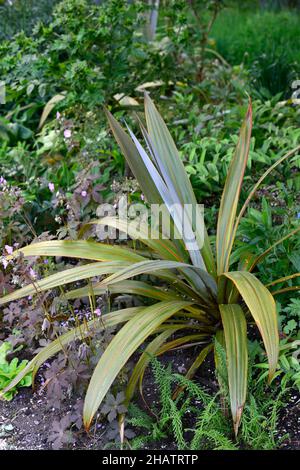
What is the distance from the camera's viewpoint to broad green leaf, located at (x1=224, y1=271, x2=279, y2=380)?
6.05 feet

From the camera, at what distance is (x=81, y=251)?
2.38 meters

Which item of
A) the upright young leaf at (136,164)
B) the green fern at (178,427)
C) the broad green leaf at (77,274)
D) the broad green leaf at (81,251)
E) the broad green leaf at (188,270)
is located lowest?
the green fern at (178,427)

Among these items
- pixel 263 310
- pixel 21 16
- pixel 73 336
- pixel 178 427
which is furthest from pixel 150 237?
pixel 21 16

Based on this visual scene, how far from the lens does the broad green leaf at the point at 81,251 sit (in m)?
2.36

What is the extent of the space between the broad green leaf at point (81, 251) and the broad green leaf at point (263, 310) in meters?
0.44

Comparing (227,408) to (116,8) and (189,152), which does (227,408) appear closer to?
(189,152)

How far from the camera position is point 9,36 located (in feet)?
16.9

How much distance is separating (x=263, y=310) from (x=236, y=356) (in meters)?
0.16

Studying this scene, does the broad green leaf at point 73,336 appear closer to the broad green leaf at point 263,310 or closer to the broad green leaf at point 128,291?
the broad green leaf at point 128,291

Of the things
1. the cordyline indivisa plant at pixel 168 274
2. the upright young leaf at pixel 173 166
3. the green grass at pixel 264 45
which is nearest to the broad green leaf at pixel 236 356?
the cordyline indivisa plant at pixel 168 274

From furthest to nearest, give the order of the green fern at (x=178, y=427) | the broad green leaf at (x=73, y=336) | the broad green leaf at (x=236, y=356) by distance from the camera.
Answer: the broad green leaf at (x=73, y=336) < the green fern at (x=178, y=427) < the broad green leaf at (x=236, y=356)

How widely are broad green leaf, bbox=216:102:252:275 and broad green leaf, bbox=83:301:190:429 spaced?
9.9 inches

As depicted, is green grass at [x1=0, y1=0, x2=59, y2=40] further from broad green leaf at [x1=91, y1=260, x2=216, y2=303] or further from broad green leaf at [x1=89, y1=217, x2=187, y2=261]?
broad green leaf at [x1=91, y1=260, x2=216, y2=303]
